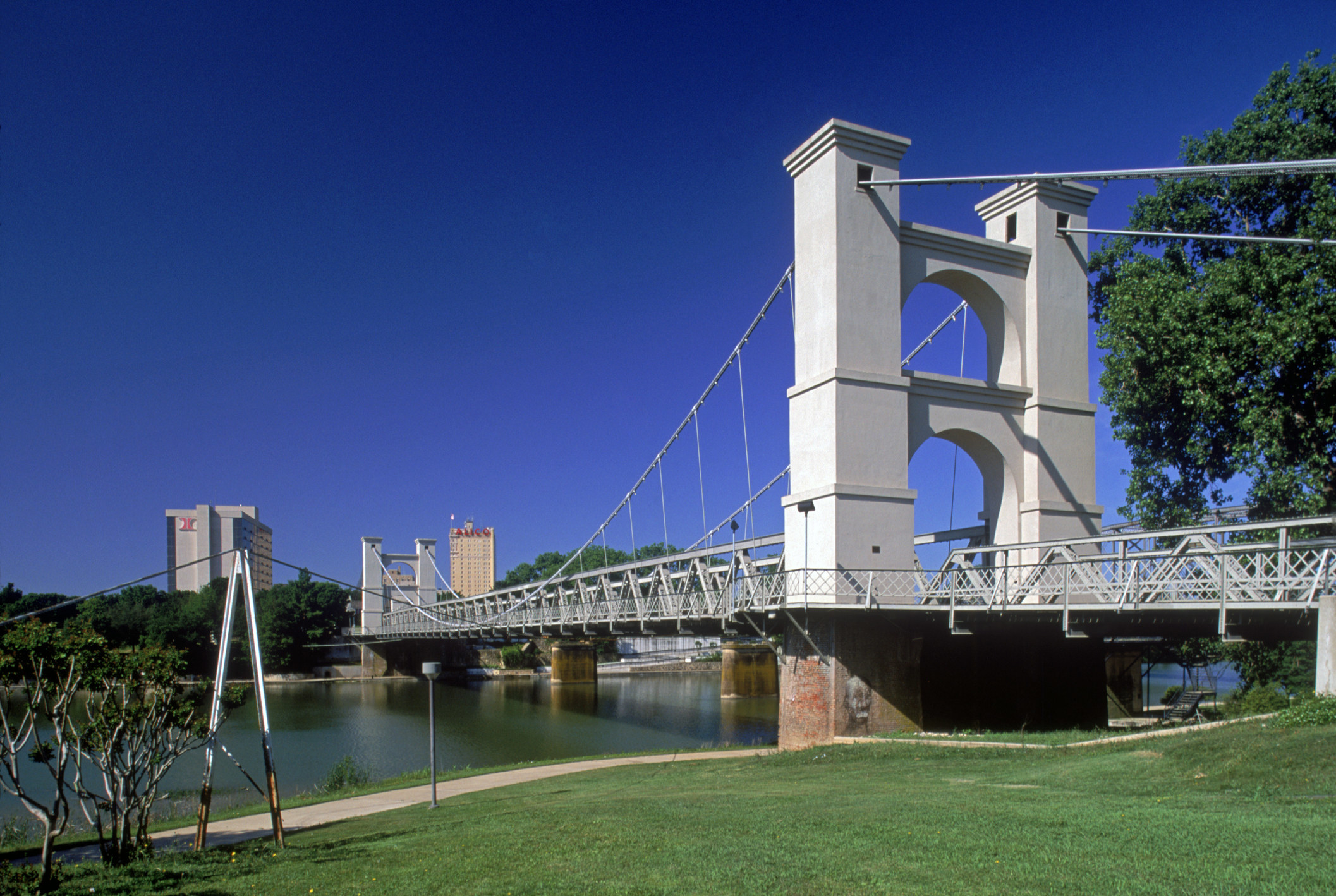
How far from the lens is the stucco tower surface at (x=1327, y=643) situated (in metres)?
10.6

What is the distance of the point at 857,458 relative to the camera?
1967cm

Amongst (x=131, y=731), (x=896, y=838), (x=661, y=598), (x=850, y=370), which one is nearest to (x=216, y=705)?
(x=131, y=731)

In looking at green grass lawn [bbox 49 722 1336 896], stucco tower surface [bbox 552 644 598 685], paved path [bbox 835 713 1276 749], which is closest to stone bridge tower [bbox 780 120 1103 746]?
paved path [bbox 835 713 1276 749]

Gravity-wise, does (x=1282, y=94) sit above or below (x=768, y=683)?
above

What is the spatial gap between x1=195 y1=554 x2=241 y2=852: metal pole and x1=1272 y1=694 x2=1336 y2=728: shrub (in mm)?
12632

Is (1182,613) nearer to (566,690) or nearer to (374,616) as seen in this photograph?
(566,690)

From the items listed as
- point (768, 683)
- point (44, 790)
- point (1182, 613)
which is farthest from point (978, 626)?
point (768, 683)

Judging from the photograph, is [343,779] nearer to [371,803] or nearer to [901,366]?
[371,803]

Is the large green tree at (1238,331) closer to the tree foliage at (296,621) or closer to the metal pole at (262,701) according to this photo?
the metal pole at (262,701)

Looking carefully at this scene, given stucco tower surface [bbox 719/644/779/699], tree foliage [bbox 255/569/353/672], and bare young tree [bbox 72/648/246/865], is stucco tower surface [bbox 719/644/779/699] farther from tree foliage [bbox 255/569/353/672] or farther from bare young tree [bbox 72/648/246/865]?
bare young tree [bbox 72/648/246/865]

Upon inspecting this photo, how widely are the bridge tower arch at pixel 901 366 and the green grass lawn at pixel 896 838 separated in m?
7.83

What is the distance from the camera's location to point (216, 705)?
11727 millimetres

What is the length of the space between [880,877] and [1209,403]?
1814 cm

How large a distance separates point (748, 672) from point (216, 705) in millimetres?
46374
